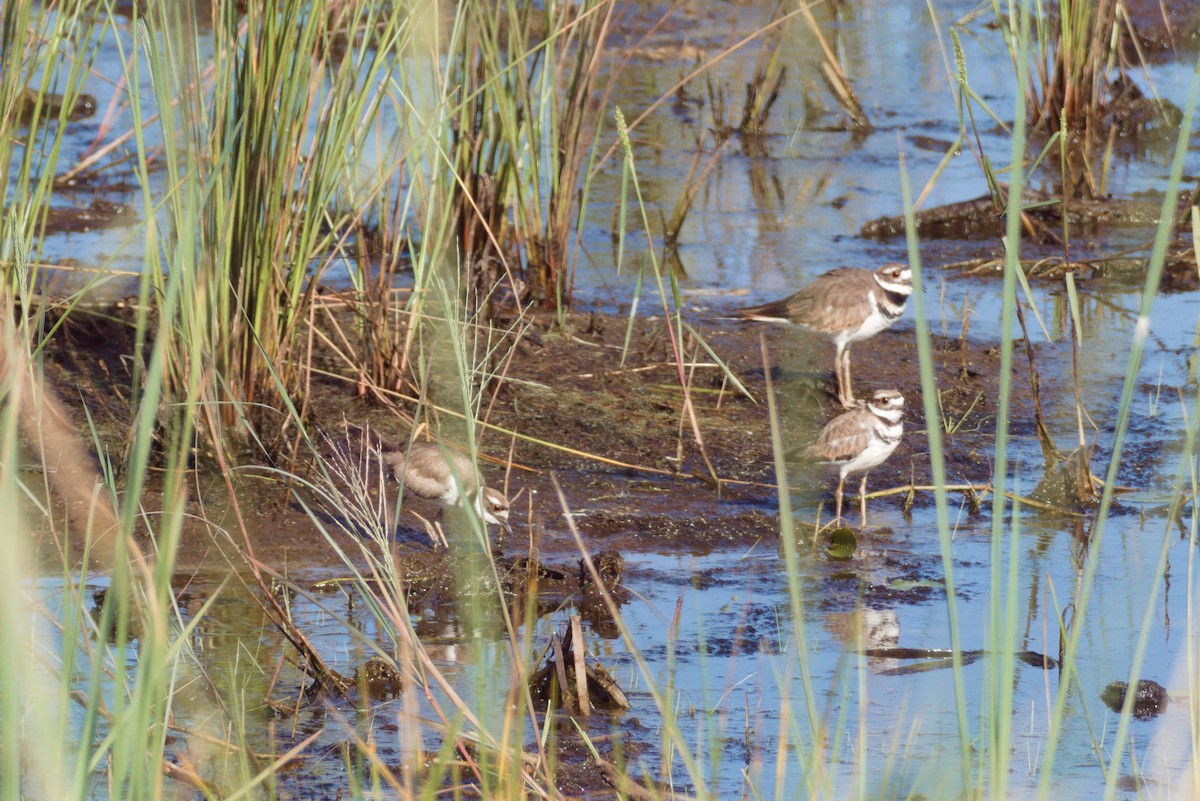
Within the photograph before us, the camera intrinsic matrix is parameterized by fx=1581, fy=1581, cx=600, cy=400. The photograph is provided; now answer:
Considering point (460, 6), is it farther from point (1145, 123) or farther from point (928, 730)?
point (1145, 123)

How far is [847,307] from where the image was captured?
6.68 meters

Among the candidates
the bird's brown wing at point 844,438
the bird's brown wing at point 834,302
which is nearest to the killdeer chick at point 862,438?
the bird's brown wing at point 844,438

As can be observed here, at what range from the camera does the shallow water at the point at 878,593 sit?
3.64 meters

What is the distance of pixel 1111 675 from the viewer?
4203mm

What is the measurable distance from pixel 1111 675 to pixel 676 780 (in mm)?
1317

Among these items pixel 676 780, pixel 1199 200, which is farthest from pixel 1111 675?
pixel 1199 200

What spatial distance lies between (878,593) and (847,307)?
2037 millimetres

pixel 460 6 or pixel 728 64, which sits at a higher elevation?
pixel 460 6

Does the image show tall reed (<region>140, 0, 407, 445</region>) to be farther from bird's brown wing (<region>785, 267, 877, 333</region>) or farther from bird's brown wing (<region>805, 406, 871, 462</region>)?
bird's brown wing (<region>785, 267, 877, 333</region>)

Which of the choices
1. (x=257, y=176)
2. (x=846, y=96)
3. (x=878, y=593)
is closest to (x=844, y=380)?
(x=878, y=593)

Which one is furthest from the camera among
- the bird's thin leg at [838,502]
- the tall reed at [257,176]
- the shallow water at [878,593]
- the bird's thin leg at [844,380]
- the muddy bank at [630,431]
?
the bird's thin leg at [844,380]

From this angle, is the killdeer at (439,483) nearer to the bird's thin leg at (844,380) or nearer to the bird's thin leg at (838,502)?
the bird's thin leg at (838,502)

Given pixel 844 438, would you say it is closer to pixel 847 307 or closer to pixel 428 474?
pixel 847 307

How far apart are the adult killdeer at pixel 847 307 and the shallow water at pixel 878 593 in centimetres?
76
